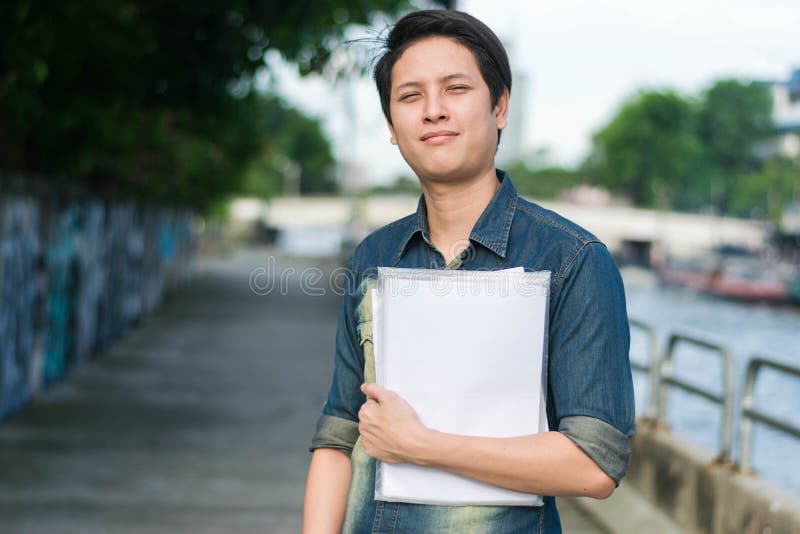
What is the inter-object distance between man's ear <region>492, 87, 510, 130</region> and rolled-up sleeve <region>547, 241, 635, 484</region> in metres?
0.31

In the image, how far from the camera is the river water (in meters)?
12.5

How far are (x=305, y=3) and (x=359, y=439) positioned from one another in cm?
754

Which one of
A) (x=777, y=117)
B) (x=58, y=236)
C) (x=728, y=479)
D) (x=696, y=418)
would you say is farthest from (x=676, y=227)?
(x=728, y=479)

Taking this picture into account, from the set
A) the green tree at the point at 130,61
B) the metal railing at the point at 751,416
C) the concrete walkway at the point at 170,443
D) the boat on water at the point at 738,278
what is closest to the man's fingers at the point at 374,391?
the concrete walkway at the point at 170,443

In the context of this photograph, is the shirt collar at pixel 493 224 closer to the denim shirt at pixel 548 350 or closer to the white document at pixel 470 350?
the denim shirt at pixel 548 350

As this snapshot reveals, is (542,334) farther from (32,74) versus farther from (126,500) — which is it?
(32,74)

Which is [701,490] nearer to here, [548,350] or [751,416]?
[751,416]

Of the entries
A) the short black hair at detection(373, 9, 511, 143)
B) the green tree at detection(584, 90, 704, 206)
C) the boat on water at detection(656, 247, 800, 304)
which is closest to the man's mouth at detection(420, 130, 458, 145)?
the short black hair at detection(373, 9, 511, 143)

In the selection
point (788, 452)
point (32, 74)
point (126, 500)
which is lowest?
point (788, 452)

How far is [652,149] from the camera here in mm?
114625

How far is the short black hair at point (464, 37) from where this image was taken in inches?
76.0

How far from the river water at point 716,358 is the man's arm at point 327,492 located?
9.81ft

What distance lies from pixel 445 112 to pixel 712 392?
13.4 ft

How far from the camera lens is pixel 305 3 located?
9148mm
